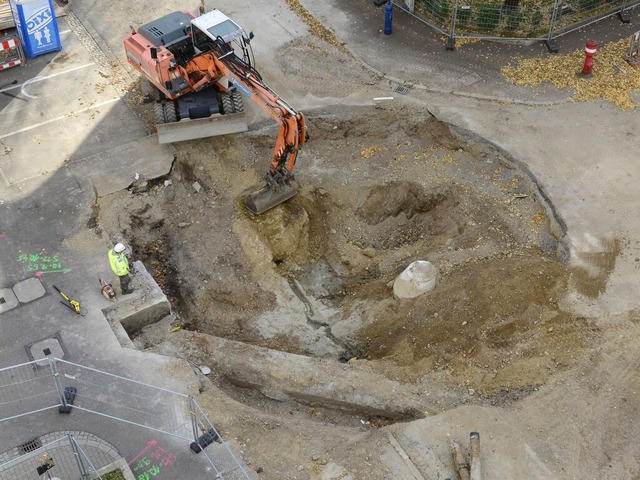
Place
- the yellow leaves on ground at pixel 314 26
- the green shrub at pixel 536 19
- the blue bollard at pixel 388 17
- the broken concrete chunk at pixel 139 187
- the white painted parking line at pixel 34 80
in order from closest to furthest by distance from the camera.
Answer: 1. the broken concrete chunk at pixel 139 187
2. the white painted parking line at pixel 34 80
3. the green shrub at pixel 536 19
4. the blue bollard at pixel 388 17
5. the yellow leaves on ground at pixel 314 26

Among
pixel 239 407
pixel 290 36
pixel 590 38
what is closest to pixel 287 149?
pixel 239 407

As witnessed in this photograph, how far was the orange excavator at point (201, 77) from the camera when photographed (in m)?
16.8

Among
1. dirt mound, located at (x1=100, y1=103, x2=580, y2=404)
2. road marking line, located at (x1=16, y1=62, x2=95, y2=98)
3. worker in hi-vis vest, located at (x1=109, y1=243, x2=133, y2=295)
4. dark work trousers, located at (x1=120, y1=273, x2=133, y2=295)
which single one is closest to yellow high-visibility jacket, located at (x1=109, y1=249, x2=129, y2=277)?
worker in hi-vis vest, located at (x1=109, y1=243, x2=133, y2=295)

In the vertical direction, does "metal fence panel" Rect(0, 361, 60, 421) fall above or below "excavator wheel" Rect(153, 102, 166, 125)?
below

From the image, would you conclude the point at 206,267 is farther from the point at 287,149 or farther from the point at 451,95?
the point at 451,95

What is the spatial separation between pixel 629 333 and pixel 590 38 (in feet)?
34.8

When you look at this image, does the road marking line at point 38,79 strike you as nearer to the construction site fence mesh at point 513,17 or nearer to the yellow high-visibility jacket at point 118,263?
the yellow high-visibility jacket at point 118,263

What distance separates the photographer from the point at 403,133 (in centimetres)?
1872

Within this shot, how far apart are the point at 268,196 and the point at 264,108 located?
215 centimetres

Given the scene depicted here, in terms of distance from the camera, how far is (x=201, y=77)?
18.0 metres

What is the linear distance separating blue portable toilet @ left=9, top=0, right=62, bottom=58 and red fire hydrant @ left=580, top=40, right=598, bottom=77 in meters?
14.5

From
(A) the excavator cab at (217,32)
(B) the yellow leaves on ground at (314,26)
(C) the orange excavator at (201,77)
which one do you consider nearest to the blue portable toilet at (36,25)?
(C) the orange excavator at (201,77)

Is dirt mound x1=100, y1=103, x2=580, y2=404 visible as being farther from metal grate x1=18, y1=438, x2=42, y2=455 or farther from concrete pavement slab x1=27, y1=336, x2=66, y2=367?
metal grate x1=18, y1=438, x2=42, y2=455

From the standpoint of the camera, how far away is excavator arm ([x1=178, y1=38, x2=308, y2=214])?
15.5m
